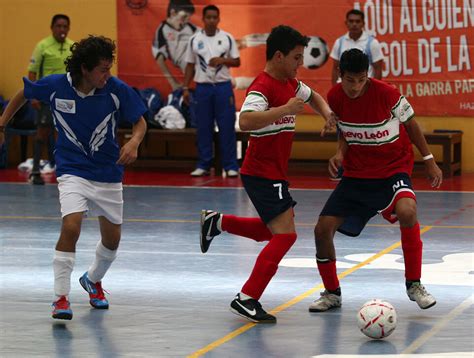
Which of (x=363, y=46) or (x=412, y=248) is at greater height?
(x=363, y=46)

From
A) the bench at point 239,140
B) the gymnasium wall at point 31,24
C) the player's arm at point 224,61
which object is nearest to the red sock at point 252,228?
the player's arm at point 224,61

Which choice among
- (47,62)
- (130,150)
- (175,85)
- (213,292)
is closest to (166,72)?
(175,85)

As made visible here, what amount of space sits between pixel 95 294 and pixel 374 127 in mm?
2227

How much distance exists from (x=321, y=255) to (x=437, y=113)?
10373 millimetres

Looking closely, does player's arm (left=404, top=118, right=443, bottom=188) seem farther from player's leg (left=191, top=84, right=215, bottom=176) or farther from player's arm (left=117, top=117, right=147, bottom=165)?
player's leg (left=191, top=84, right=215, bottom=176)

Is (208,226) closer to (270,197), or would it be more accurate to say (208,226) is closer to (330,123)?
(270,197)

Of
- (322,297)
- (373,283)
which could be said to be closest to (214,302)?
(322,297)

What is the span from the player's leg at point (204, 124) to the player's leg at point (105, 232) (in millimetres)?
9222

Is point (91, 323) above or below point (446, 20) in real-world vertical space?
below

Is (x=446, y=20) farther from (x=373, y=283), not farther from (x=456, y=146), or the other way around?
(x=373, y=283)

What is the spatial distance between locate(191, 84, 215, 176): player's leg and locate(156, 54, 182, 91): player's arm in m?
1.30

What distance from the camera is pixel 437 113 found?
59.0ft

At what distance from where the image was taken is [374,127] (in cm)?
795

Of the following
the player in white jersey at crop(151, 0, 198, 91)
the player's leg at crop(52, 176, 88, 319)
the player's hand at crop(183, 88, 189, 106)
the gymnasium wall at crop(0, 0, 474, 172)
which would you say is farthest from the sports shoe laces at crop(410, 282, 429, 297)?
the gymnasium wall at crop(0, 0, 474, 172)
